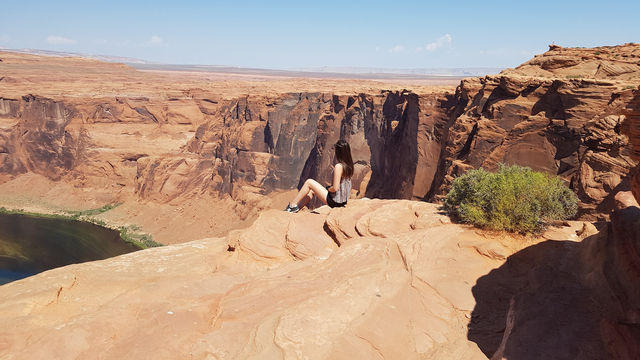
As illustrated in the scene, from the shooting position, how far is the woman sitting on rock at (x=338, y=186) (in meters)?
11.2

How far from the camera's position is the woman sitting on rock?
1121 cm

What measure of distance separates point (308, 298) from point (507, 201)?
5033 mm

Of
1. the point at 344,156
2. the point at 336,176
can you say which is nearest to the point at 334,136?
the point at 344,156

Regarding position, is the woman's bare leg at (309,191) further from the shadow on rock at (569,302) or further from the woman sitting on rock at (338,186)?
the shadow on rock at (569,302)

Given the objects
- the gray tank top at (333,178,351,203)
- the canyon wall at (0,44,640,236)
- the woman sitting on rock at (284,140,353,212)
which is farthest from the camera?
the canyon wall at (0,44,640,236)

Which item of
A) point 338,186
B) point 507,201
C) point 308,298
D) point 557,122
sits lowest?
point 308,298

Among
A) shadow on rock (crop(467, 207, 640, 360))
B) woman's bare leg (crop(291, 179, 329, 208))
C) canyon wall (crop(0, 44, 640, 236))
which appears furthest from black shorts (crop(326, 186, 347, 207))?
canyon wall (crop(0, 44, 640, 236))

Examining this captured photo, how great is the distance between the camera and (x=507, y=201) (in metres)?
8.96

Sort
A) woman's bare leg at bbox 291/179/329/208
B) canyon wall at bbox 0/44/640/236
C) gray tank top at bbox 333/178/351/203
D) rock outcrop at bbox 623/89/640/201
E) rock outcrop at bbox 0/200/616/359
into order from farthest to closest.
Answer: canyon wall at bbox 0/44/640/236, woman's bare leg at bbox 291/179/329/208, gray tank top at bbox 333/178/351/203, rock outcrop at bbox 0/200/616/359, rock outcrop at bbox 623/89/640/201

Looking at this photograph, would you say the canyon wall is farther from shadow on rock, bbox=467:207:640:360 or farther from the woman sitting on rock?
the woman sitting on rock

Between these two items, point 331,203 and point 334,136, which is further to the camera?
point 334,136

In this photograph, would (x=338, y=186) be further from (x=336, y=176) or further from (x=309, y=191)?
(x=309, y=191)

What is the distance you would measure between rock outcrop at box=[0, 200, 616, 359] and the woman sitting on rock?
105 cm

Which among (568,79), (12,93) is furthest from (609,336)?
(12,93)
